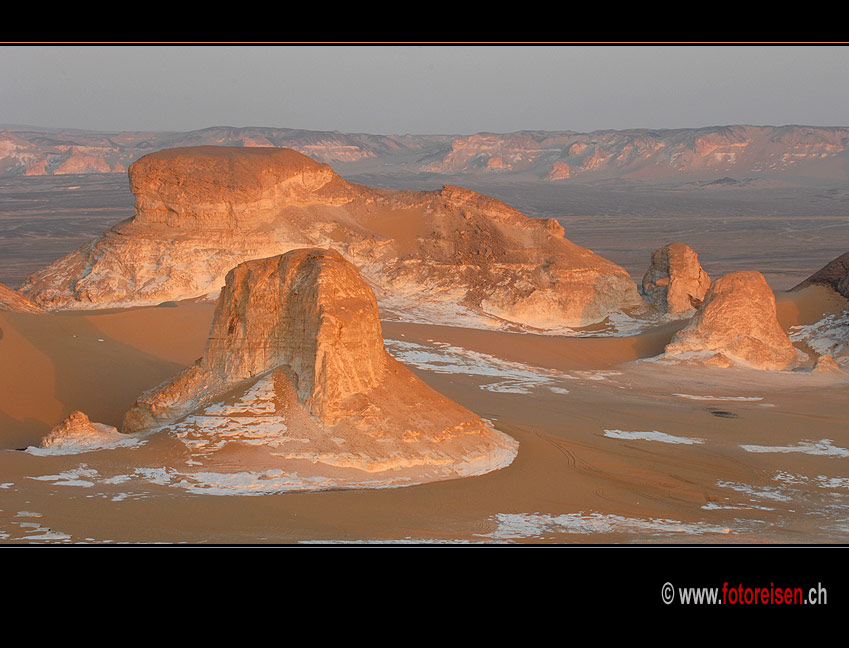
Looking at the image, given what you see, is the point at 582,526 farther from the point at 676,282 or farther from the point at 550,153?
the point at 550,153

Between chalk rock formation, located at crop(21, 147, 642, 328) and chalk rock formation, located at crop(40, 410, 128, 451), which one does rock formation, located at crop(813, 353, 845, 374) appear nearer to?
chalk rock formation, located at crop(21, 147, 642, 328)

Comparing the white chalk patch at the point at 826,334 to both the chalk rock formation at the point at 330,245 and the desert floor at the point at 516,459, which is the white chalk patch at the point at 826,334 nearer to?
the desert floor at the point at 516,459

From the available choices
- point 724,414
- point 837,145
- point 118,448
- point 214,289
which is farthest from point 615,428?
point 837,145

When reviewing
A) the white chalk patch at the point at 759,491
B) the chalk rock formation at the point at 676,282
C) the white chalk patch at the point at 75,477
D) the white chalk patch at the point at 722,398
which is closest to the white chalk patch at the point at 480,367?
the white chalk patch at the point at 722,398

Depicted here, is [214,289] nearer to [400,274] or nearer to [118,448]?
[400,274]

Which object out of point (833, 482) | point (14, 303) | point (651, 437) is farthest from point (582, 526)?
point (14, 303)

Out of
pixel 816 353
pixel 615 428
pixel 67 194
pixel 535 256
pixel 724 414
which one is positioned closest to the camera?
pixel 615 428

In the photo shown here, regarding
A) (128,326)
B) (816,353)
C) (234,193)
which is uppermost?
(234,193)

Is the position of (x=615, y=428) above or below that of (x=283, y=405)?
below
